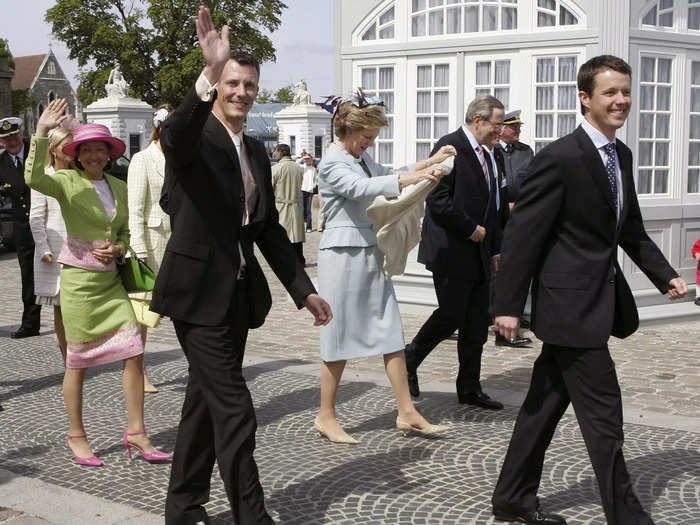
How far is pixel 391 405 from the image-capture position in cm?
612

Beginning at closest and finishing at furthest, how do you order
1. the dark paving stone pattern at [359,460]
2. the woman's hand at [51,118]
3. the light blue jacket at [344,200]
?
the dark paving stone pattern at [359,460], the woman's hand at [51,118], the light blue jacket at [344,200]

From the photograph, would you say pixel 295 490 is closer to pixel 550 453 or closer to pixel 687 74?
pixel 550 453

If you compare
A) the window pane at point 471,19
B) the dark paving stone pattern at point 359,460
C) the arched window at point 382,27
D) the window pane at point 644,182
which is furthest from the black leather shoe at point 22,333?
the window pane at point 644,182

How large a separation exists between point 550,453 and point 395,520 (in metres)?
1.25

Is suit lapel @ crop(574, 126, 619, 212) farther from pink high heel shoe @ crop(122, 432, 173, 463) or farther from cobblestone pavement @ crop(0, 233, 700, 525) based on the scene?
pink high heel shoe @ crop(122, 432, 173, 463)

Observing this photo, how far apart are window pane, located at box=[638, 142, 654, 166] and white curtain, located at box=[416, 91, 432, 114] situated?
229 cm

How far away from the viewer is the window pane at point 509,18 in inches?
393

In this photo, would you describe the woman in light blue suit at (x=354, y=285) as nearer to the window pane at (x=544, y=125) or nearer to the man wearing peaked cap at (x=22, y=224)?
the man wearing peaked cap at (x=22, y=224)

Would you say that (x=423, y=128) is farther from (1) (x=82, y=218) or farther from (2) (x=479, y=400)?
(1) (x=82, y=218)

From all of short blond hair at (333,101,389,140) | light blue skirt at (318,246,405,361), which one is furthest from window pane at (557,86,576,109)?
light blue skirt at (318,246,405,361)

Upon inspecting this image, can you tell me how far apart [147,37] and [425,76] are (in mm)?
43873

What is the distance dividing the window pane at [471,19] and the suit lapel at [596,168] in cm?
683

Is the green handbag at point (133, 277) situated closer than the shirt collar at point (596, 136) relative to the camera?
No

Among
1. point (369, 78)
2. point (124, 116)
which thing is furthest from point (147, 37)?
point (369, 78)
